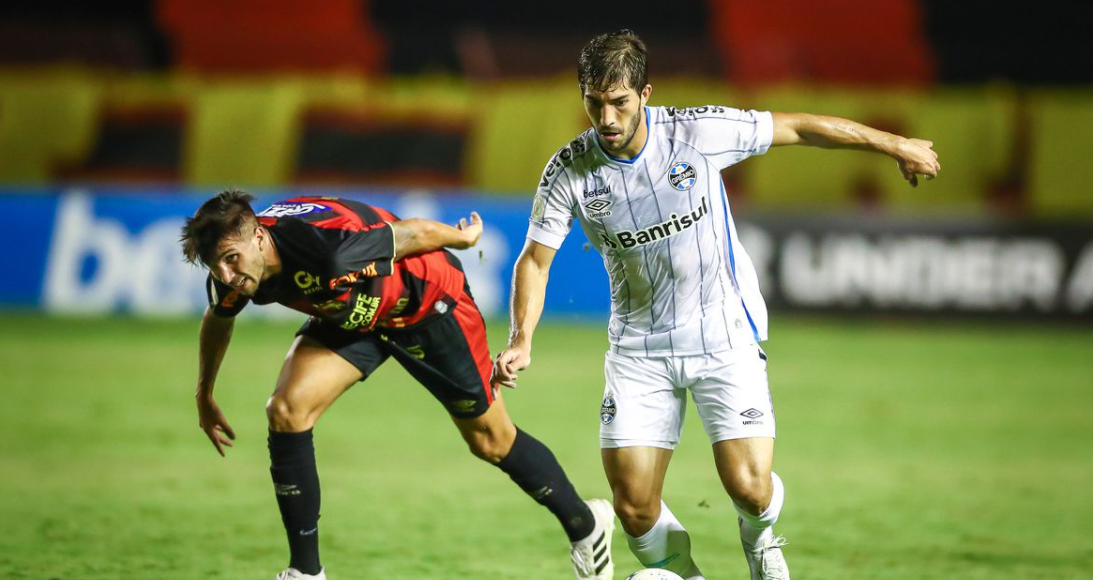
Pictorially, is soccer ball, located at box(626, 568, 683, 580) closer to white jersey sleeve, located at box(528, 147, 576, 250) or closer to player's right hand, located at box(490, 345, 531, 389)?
player's right hand, located at box(490, 345, 531, 389)

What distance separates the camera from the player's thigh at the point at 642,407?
4723 millimetres

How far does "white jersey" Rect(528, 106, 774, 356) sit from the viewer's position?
4.65 metres

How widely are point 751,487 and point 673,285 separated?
0.82m

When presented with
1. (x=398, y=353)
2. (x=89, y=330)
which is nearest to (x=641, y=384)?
(x=398, y=353)

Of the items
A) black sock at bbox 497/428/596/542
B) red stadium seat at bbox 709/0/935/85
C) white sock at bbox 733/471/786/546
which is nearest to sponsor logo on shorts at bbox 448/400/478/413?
black sock at bbox 497/428/596/542

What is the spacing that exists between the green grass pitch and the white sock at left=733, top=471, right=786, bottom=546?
595mm

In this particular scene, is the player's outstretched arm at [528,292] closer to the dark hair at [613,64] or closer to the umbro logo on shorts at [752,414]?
the dark hair at [613,64]

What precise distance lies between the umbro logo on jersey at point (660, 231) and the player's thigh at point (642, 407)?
0.47 m

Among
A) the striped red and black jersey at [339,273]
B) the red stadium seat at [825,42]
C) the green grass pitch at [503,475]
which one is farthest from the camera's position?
the red stadium seat at [825,42]

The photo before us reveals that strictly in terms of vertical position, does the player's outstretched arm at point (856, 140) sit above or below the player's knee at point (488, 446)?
above

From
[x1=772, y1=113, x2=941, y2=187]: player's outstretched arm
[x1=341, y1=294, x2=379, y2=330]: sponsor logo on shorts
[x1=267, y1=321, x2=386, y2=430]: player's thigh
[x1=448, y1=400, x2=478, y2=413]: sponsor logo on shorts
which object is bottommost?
[x1=448, y1=400, x2=478, y2=413]: sponsor logo on shorts

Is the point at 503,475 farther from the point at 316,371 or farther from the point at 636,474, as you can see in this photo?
the point at 636,474

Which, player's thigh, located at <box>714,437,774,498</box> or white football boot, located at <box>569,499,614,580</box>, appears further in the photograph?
white football boot, located at <box>569,499,614,580</box>

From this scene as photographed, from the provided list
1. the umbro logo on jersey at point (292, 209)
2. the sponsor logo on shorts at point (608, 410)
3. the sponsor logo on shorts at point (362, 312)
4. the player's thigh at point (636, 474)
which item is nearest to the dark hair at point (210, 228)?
the umbro logo on jersey at point (292, 209)
